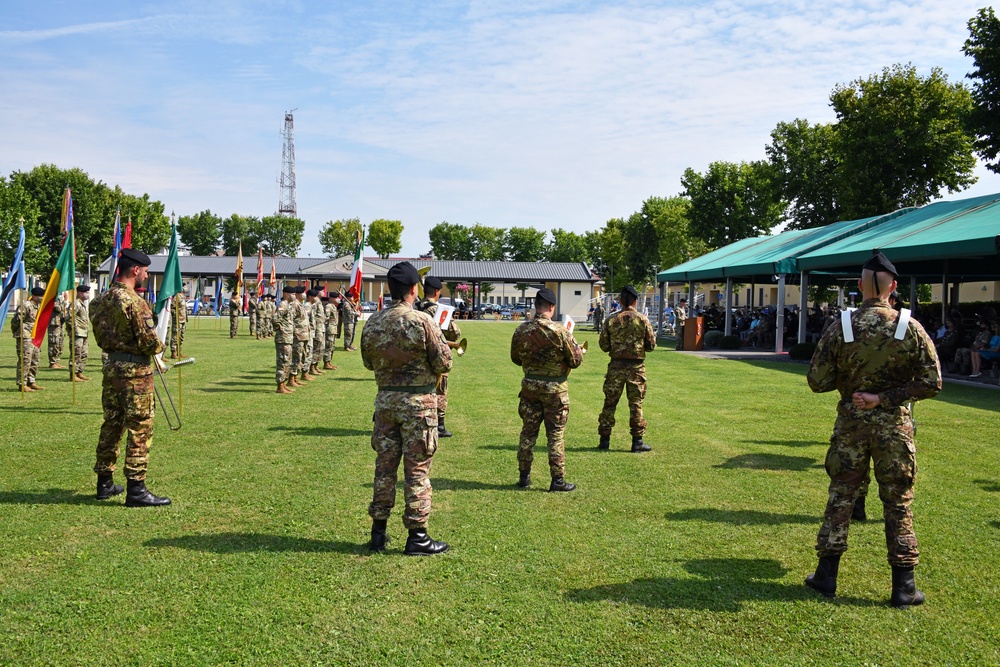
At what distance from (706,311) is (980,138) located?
1463 centimetres

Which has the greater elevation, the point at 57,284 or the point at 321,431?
the point at 57,284

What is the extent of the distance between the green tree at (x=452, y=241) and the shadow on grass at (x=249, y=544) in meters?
119

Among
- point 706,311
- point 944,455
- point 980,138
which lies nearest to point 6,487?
point 944,455

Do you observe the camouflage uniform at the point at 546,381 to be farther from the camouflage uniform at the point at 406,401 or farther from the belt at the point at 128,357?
the belt at the point at 128,357

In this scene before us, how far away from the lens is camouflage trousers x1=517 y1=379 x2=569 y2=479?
25.1 ft

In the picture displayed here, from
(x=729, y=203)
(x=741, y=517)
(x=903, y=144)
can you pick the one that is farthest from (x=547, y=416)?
(x=729, y=203)

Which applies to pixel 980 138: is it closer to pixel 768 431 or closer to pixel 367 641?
pixel 768 431

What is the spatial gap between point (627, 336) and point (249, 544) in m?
5.36

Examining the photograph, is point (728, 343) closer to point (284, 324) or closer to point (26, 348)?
point (284, 324)

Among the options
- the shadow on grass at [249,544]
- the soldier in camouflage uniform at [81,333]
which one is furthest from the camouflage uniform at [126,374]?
the soldier in camouflage uniform at [81,333]

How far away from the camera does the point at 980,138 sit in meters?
27.9

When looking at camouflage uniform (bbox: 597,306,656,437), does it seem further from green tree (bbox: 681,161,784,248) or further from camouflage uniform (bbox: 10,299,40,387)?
green tree (bbox: 681,161,784,248)

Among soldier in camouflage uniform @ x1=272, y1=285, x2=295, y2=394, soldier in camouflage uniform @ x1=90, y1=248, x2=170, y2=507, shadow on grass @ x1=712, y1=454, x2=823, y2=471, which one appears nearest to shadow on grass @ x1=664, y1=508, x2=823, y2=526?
shadow on grass @ x1=712, y1=454, x2=823, y2=471

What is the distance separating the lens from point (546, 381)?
7.70m
